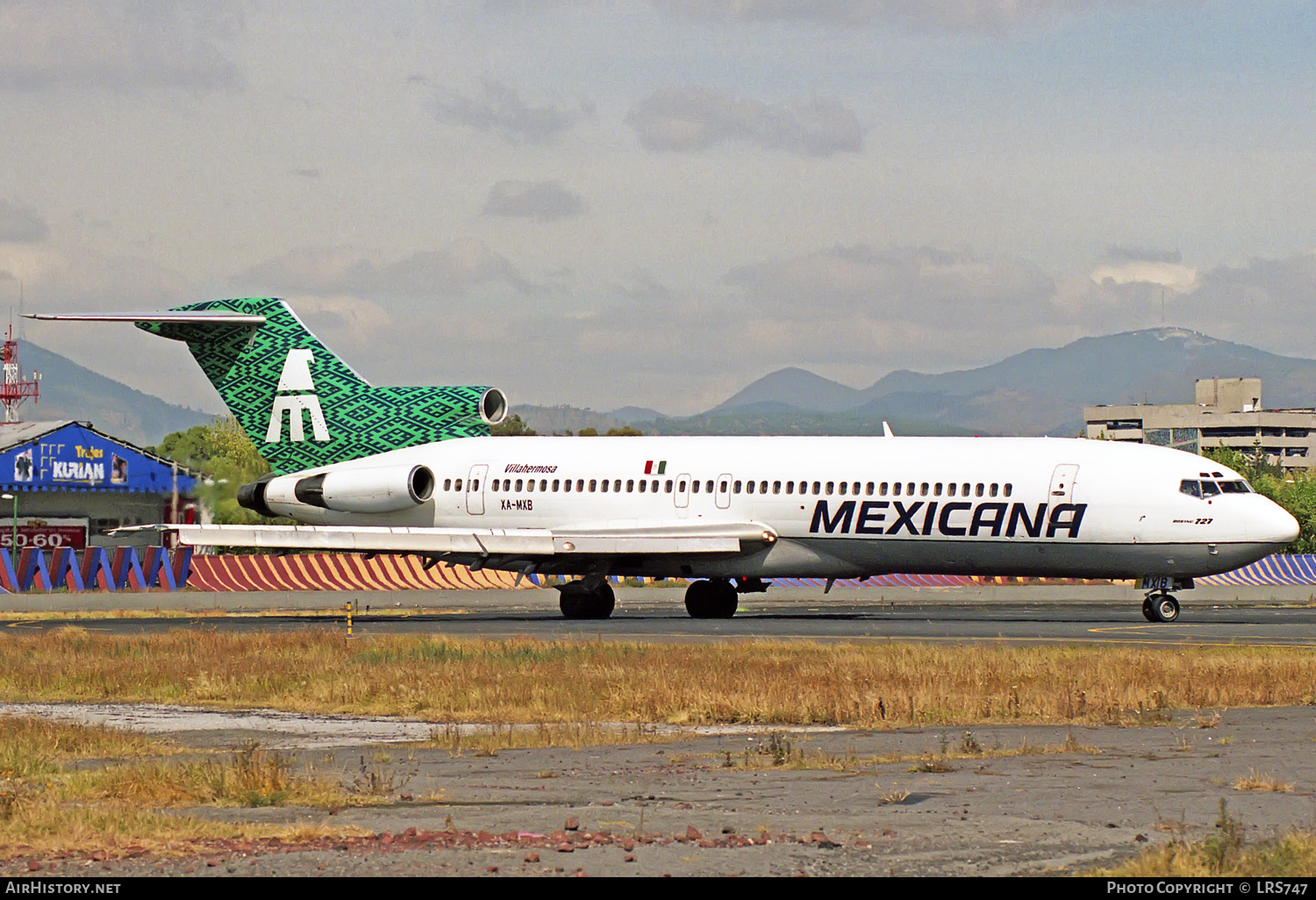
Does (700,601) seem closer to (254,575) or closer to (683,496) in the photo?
(683,496)

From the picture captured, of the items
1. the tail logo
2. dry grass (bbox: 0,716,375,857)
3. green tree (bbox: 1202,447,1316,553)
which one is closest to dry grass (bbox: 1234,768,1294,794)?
dry grass (bbox: 0,716,375,857)

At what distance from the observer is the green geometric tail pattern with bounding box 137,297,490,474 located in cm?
4866

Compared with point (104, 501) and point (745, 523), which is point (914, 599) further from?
point (104, 501)

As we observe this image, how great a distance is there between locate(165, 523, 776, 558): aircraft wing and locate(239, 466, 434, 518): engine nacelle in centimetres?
389

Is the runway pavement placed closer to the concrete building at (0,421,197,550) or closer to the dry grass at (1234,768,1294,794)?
the dry grass at (1234,768,1294,794)

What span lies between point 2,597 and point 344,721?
101ft

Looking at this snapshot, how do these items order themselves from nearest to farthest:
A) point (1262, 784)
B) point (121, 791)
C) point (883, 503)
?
point (1262, 784) → point (121, 791) → point (883, 503)

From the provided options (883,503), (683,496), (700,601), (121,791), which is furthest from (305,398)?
(121,791)

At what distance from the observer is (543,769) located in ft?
51.4

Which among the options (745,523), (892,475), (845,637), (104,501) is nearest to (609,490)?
(745,523)

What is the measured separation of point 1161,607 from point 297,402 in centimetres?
2454

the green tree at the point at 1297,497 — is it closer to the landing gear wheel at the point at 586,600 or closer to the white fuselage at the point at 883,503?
the white fuselage at the point at 883,503

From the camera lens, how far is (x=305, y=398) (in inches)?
1933

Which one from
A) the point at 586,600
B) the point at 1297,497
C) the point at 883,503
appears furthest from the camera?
the point at 1297,497
